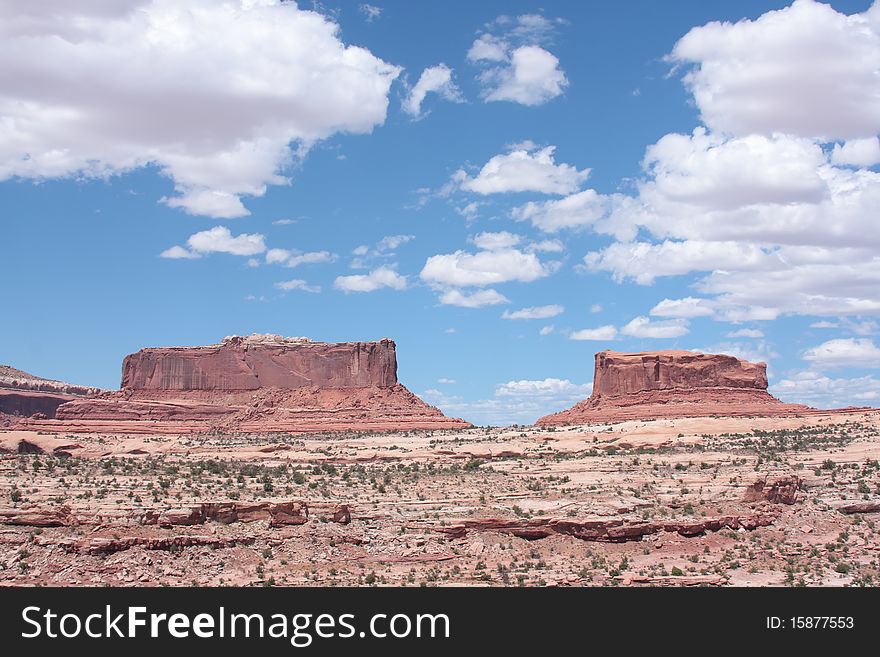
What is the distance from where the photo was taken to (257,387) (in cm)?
8581

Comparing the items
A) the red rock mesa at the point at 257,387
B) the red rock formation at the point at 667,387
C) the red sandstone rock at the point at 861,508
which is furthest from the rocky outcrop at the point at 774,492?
the red rock mesa at the point at 257,387

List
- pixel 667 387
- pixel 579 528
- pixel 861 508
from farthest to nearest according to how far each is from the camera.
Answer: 1. pixel 667 387
2. pixel 861 508
3. pixel 579 528

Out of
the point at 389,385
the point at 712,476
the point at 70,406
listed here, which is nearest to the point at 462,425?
the point at 389,385

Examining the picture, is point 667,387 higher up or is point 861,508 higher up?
point 667,387

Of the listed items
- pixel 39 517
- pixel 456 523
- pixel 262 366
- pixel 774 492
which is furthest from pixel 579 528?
pixel 262 366

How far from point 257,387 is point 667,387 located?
124 feet

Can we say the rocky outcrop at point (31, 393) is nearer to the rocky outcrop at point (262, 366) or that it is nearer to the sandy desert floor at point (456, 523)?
the rocky outcrop at point (262, 366)

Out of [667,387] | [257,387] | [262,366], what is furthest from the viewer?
[262,366]

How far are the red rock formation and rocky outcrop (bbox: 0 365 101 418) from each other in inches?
2170

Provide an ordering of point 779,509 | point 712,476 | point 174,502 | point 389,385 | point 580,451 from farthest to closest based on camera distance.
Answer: point 389,385 < point 580,451 < point 712,476 < point 779,509 < point 174,502

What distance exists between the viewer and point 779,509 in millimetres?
28766

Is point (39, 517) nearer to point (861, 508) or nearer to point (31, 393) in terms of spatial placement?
point (861, 508)

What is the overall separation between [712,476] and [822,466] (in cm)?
455
